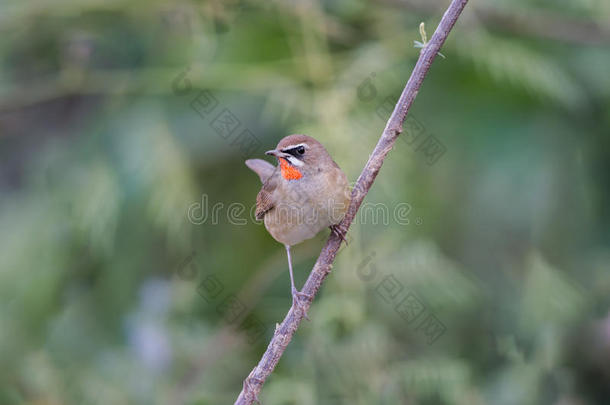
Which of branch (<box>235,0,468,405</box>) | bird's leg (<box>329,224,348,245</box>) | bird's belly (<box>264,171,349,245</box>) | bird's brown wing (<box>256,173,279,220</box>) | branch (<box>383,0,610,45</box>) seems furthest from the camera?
branch (<box>383,0,610,45</box>)

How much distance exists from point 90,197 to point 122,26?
1.57 m

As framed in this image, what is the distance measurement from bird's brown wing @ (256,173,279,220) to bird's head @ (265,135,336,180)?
248mm

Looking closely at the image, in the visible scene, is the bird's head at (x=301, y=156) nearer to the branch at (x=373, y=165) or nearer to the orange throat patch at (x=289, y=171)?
the orange throat patch at (x=289, y=171)

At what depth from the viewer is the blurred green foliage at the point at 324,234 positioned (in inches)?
165

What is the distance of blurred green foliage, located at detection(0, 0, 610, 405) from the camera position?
4.19 meters

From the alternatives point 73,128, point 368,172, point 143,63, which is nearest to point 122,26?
point 143,63

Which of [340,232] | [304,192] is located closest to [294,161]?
[304,192]

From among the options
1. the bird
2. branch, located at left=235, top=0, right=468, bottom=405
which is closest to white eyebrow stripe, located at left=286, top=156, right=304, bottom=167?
the bird

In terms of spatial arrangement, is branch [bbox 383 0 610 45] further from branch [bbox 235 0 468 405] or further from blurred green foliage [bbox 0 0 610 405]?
branch [bbox 235 0 468 405]

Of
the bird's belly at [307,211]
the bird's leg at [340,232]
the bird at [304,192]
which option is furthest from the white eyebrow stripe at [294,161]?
the bird's leg at [340,232]

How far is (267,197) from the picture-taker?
4.00m

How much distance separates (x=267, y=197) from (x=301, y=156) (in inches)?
16.0

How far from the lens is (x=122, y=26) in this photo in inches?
229

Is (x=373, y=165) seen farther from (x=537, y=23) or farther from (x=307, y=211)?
(x=537, y=23)
